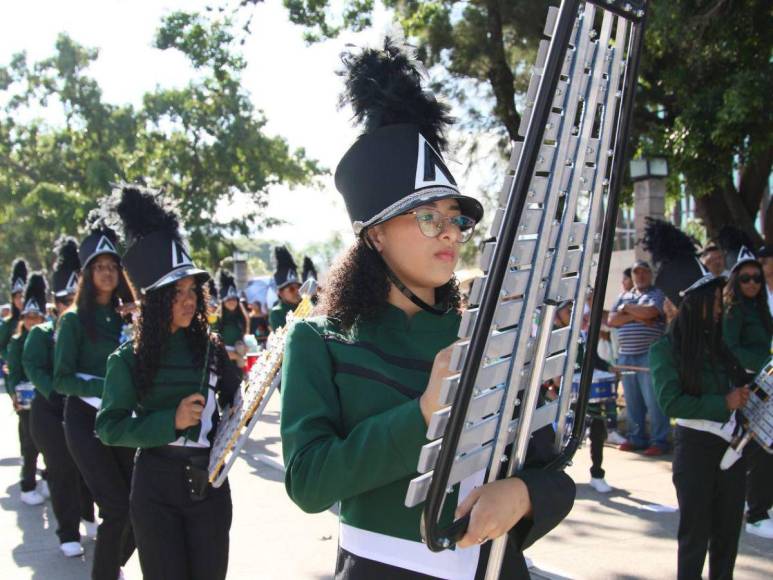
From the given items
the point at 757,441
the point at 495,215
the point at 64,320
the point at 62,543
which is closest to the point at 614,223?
the point at 495,215

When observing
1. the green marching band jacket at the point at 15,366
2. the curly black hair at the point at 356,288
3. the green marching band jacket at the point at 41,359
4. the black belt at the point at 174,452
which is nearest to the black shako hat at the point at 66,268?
the green marching band jacket at the point at 15,366

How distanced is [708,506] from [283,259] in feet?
29.9

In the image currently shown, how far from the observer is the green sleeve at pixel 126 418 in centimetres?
388

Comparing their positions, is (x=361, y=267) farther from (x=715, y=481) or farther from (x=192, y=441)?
(x=715, y=481)

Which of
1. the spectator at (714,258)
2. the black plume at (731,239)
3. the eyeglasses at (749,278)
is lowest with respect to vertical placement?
the eyeglasses at (749,278)

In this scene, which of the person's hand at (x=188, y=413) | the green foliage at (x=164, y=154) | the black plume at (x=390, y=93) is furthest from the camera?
the green foliage at (x=164, y=154)

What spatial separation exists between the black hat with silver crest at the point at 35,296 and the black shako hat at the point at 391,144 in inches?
313

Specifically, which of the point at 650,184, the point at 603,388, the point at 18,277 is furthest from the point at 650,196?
the point at 18,277

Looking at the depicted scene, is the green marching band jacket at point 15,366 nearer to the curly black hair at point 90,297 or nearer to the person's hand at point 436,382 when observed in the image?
the curly black hair at point 90,297

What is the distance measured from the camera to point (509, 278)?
55.1 inches

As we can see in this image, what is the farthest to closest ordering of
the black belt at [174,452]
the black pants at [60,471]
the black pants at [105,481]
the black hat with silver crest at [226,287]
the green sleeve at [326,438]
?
1. the black hat with silver crest at [226,287]
2. the black pants at [60,471]
3. the black pants at [105,481]
4. the black belt at [174,452]
5. the green sleeve at [326,438]

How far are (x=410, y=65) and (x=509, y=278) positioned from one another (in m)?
0.92

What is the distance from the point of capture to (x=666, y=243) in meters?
5.29

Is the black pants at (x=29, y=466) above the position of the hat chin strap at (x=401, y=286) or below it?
below
